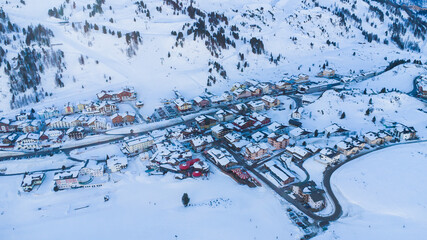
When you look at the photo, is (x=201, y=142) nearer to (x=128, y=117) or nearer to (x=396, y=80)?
(x=128, y=117)

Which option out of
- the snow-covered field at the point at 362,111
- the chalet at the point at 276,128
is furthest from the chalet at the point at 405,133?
the chalet at the point at 276,128

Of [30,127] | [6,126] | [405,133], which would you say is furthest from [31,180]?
[405,133]

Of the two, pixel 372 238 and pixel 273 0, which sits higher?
pixel 273 0

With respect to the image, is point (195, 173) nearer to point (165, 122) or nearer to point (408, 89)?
point (165, 122)

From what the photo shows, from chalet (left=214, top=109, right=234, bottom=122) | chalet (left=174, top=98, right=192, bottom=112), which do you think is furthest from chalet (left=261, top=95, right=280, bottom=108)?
chalet (left=174, top=98, right=192, bottom=112)

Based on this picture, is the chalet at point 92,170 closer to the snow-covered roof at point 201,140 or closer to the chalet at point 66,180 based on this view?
the chalet at point 66,180

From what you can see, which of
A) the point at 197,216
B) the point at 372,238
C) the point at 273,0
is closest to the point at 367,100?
the point at 372,238

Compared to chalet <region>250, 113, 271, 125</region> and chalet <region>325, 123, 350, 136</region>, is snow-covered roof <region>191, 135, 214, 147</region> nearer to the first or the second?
chalet <region>250, 113, 271, 125</region>
